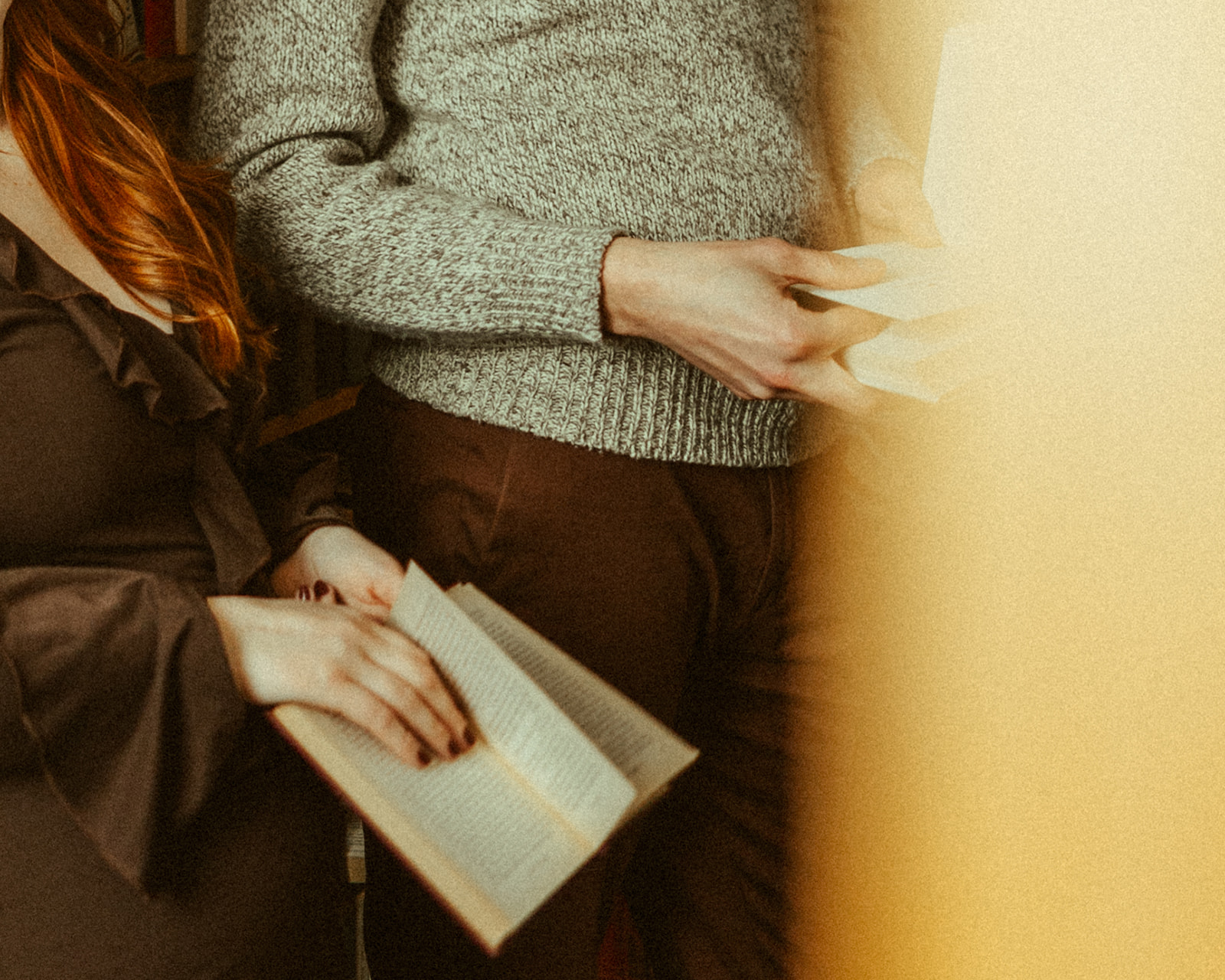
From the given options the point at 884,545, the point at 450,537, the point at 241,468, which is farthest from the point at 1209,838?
the point at 241,468

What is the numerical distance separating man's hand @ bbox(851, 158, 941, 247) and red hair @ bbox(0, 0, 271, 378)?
596mm

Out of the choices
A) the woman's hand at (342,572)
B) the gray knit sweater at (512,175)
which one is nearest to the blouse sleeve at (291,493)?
the woman's hand at (342,572)

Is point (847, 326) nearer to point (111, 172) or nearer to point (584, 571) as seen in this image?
point (584, 571)

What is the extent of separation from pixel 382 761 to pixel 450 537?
11.8 inches

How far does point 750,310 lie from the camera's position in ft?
2.30

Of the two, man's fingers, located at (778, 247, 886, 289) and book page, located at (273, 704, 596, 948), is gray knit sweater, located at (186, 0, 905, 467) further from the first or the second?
book page, located at (273, 704, 596, 948)

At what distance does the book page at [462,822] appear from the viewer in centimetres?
47

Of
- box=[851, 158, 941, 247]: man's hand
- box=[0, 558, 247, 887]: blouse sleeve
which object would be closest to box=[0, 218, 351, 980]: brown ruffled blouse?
box=[0, 558, 247, 887]: blouse sleeve

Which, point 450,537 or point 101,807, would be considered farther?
point 450,537

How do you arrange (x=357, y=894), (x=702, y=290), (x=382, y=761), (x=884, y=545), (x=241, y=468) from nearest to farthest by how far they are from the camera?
(x=382, y=761) < (x=702, y=290) < (x=241, y=468) < (x=884, y=545) < (x=357, y=894)

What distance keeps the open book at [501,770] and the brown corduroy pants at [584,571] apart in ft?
0.66

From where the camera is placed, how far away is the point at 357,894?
1.18 metres

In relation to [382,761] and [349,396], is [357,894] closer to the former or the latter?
[349,396]

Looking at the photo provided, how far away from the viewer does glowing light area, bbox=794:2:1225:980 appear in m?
0.55
